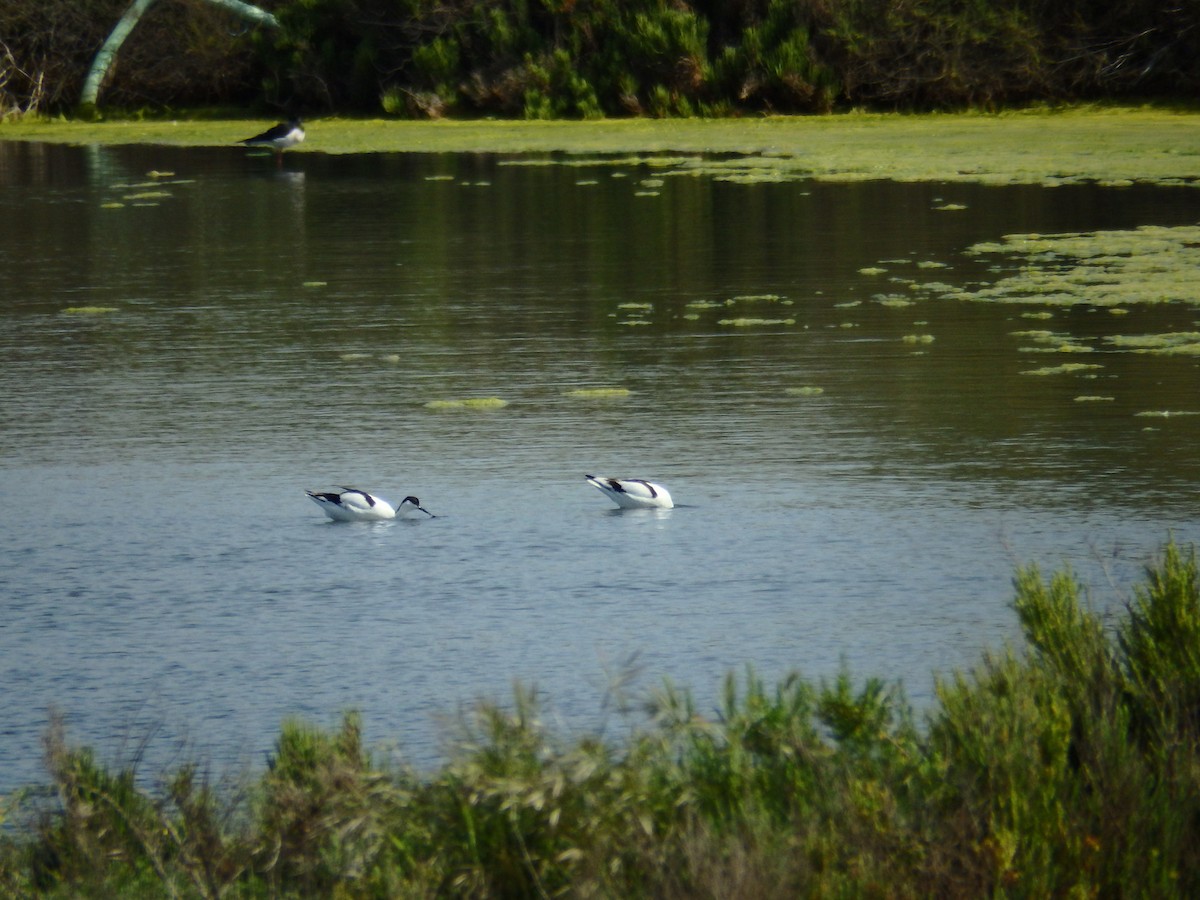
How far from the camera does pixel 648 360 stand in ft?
37.9

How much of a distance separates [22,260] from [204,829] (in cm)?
1350

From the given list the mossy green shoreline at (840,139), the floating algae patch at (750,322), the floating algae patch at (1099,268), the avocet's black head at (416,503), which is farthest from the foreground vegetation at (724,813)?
the mossy green shoreline at (840,139)

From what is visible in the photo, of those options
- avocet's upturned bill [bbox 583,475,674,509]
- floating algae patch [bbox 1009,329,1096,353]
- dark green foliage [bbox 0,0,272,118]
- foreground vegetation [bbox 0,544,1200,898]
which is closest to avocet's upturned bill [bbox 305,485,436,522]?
avocet's upturned bill [bbox 583,475,674,509]

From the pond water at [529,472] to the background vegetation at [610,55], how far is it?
50.0 feet

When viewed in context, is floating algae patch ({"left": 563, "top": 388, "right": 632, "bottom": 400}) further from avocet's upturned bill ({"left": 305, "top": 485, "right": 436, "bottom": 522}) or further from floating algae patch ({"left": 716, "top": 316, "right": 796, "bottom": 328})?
avocet's upturned bill ({"left": 305, "top": 485, "right": 436, "bottom": 522})

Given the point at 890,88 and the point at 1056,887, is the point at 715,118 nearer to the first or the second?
the point at 890,88

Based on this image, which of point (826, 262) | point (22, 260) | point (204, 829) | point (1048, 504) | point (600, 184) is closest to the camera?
point (204, 829)

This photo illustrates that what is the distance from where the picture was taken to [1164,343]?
1129 centimetres

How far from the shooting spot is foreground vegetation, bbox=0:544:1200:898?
3758 millimetres

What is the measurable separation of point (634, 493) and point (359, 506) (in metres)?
1.17

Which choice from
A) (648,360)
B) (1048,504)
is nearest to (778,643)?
(1048,504)

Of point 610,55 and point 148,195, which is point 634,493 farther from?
point 610,55

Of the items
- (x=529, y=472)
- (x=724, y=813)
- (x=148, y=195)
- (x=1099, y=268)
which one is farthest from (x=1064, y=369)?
(x=148, y=195)

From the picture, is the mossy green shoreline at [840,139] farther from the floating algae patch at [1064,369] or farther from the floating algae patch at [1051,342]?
the floating algae patch at [1064,369]
